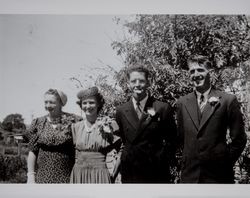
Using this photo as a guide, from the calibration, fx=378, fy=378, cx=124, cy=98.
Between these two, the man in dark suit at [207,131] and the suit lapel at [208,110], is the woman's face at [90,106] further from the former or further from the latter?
the suit lapel at [208,110]

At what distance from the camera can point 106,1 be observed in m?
2.87

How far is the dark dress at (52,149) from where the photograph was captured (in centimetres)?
275

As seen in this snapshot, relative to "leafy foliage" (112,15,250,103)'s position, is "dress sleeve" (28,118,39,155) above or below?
below

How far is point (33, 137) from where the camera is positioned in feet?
9.12

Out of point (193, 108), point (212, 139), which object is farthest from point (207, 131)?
point (193, 108)

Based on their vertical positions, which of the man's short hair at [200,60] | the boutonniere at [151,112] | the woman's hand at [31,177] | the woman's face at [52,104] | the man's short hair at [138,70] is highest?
the man's short hair at [200,60]

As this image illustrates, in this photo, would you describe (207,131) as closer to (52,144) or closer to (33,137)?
(52,144)

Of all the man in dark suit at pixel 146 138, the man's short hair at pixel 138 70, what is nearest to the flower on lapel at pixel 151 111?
the man in dark suit at pixel 146 138

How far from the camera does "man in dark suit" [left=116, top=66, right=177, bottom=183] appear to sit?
9.03ft

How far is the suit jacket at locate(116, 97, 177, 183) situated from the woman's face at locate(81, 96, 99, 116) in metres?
0.22

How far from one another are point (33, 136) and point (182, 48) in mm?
1290

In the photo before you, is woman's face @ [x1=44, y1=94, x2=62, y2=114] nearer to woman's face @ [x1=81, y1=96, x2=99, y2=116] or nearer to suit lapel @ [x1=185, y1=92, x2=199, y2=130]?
woman's face @ [x1=81, y1=96, x2=99, y2=116]

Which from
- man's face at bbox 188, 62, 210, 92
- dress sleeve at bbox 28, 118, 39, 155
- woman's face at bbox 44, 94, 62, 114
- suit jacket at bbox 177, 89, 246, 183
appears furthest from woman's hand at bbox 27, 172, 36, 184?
man's face at bbox 188, 62, 210, 92

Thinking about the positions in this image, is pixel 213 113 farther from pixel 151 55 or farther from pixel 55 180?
pixel 55 180
